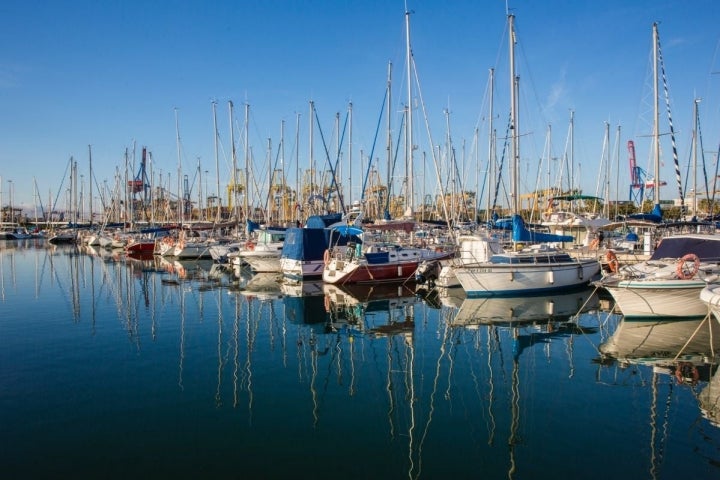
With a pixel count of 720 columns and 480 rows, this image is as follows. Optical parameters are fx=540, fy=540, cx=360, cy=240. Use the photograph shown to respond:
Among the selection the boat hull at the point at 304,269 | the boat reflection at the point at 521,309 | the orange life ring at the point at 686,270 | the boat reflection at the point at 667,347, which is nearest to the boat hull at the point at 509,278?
the boat reflection at the point at 521,309

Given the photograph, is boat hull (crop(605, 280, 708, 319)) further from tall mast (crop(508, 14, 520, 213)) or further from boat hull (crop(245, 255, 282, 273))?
boat hull (crop(245, 255, 282, 273))

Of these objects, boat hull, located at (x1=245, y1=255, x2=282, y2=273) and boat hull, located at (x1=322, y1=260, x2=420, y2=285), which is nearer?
boat hull, located at (x1=322, y1=260, x2=420, y2=285)

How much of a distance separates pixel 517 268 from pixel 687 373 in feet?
37.2

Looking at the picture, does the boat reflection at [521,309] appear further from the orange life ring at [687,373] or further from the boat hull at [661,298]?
the orange life ring at [687,373]

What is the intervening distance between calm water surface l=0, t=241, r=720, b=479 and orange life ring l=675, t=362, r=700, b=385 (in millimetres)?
63

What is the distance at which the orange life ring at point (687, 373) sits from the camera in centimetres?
1166

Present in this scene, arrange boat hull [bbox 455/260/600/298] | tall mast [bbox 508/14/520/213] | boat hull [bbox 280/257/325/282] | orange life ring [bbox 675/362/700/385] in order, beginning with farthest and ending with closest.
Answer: boat hull [bbox 280/257/325/282], tall mast [bbox 508/14/520/213], boat hull [bbox 455/260/600/298], orange life ring [bbox 675/362/700/385]

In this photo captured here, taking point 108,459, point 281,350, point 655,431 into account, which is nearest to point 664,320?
point 655,431

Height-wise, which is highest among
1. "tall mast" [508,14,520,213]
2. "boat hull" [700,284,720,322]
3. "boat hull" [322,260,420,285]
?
"tall mast" [508,14,520,213]

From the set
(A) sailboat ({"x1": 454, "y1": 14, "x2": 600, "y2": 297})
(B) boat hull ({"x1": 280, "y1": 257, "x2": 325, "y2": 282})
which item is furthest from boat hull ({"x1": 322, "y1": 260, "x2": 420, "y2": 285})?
(A) sailboat ({"x1": 454, "y1": 14, "x2": 600, "y2": 297})

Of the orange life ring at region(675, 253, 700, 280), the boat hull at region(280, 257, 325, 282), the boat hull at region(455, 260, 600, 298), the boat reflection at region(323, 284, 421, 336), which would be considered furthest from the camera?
the boat hull at region(280, 257, 325, 282)

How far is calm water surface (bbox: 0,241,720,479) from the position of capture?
8.07 metres

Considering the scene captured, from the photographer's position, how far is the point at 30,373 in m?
12.6

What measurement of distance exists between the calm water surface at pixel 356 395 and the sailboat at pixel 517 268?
2.40 metres
